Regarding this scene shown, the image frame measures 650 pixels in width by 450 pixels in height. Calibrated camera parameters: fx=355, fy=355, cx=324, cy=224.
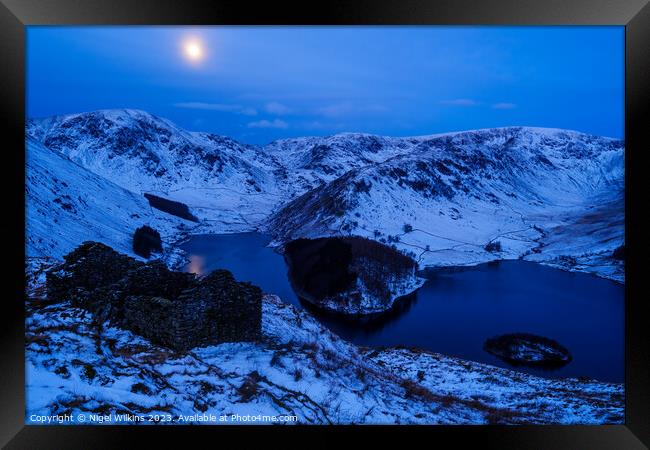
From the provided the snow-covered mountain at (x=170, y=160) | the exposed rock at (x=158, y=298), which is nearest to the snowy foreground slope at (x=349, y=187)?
the snow-covered mountain at (x=170, y=160)

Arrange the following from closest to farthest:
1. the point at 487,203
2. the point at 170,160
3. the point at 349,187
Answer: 1. the point at 170,160
2. the point at 349,187
3. the point at 487,203

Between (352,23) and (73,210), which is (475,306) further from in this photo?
(73,210)

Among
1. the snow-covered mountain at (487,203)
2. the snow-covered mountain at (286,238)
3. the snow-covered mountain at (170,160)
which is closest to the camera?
the snow-covered mountain at (286,238)

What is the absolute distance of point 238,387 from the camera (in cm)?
525

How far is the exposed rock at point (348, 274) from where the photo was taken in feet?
33.6

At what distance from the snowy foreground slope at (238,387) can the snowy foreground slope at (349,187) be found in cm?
213

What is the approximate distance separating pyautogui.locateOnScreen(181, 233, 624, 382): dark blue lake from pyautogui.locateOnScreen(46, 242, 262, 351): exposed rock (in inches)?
72.6

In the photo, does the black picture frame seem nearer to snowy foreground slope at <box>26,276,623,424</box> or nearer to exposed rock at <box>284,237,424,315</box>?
snowy foreground slope at <box>26,276,623,424</box>

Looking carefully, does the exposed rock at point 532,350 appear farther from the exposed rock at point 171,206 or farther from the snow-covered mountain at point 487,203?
the exposed rock at point 171,206

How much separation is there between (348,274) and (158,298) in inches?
229

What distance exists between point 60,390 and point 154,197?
5.27m

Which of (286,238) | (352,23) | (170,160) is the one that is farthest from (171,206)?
(352,23)
